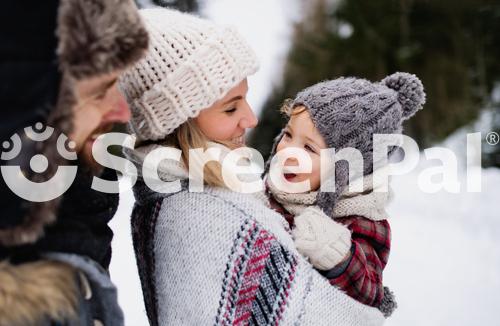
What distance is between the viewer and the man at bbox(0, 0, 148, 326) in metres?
0.95

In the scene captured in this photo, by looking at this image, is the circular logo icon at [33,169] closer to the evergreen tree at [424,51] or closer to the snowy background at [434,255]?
the snowy background at [434,255]

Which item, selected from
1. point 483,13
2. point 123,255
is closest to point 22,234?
point 123,255

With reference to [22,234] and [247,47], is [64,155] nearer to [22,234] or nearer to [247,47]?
[22,234]

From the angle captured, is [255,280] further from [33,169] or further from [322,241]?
[33,169]

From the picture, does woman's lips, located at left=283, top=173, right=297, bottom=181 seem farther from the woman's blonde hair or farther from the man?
the man

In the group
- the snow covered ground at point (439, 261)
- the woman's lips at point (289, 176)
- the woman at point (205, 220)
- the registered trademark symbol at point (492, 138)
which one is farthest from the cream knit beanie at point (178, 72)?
the registered trademark symbol at point (492, 138)

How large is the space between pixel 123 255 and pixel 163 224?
10.7 feet

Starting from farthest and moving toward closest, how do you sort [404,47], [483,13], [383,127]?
[404,47] → [483,13] → [383,127]

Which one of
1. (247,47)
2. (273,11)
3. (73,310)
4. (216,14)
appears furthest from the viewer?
(273,11)

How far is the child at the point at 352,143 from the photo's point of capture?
69.7 inches

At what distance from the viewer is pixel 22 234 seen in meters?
0.99

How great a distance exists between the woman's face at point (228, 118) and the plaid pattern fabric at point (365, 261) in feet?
1.64

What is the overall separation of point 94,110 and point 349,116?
3.31ft

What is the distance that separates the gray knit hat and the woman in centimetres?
38
